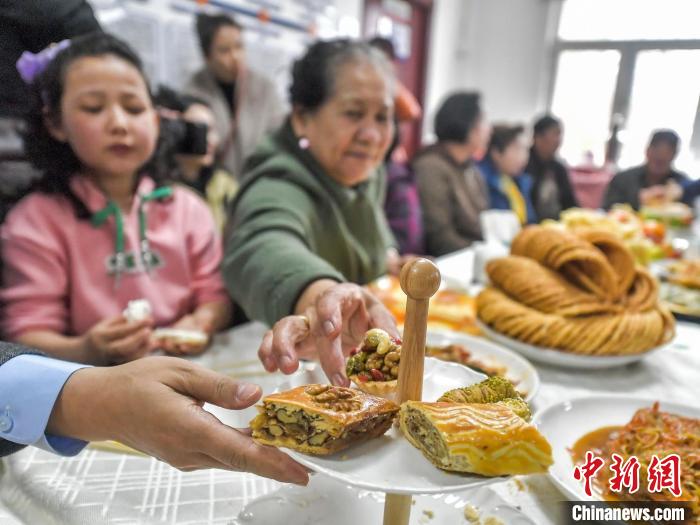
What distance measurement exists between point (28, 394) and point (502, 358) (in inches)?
26.0

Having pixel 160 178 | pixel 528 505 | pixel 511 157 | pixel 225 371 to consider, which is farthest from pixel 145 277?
pixel 511 157

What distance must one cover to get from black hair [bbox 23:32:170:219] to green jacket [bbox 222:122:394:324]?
0.92 feet

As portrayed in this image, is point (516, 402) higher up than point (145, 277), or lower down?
higher up

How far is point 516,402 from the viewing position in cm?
37

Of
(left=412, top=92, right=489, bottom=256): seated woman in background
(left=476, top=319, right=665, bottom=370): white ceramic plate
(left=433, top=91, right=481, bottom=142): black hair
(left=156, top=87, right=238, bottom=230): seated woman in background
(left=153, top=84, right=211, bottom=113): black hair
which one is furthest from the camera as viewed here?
(left=433, top=91, right=481, bottom=142): black hair

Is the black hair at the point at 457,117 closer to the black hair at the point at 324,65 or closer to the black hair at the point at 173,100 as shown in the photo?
the black hair at the point at 173,100

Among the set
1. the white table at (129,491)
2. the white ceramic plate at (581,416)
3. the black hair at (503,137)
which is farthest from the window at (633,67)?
the white table at (129,491)

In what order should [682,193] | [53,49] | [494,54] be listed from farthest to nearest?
1. [494,54]
2. [682,193]
3. [53,49]

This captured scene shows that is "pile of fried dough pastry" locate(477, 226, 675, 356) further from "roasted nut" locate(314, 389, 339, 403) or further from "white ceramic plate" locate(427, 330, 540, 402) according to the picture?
"roasted nut" locate(314, 389, 339, 403)

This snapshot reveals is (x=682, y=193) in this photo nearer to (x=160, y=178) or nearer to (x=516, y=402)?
(x=160, y=178)

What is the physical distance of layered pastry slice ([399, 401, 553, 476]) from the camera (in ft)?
1.06

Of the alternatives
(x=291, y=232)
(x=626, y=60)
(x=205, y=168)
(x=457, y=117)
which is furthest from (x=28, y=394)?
(x=457, y=117)

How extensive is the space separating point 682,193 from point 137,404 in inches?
Result: 134

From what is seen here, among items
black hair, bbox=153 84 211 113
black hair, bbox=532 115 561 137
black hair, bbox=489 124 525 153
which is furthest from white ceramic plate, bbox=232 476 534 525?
black hair, bbox=532 115 561 137
